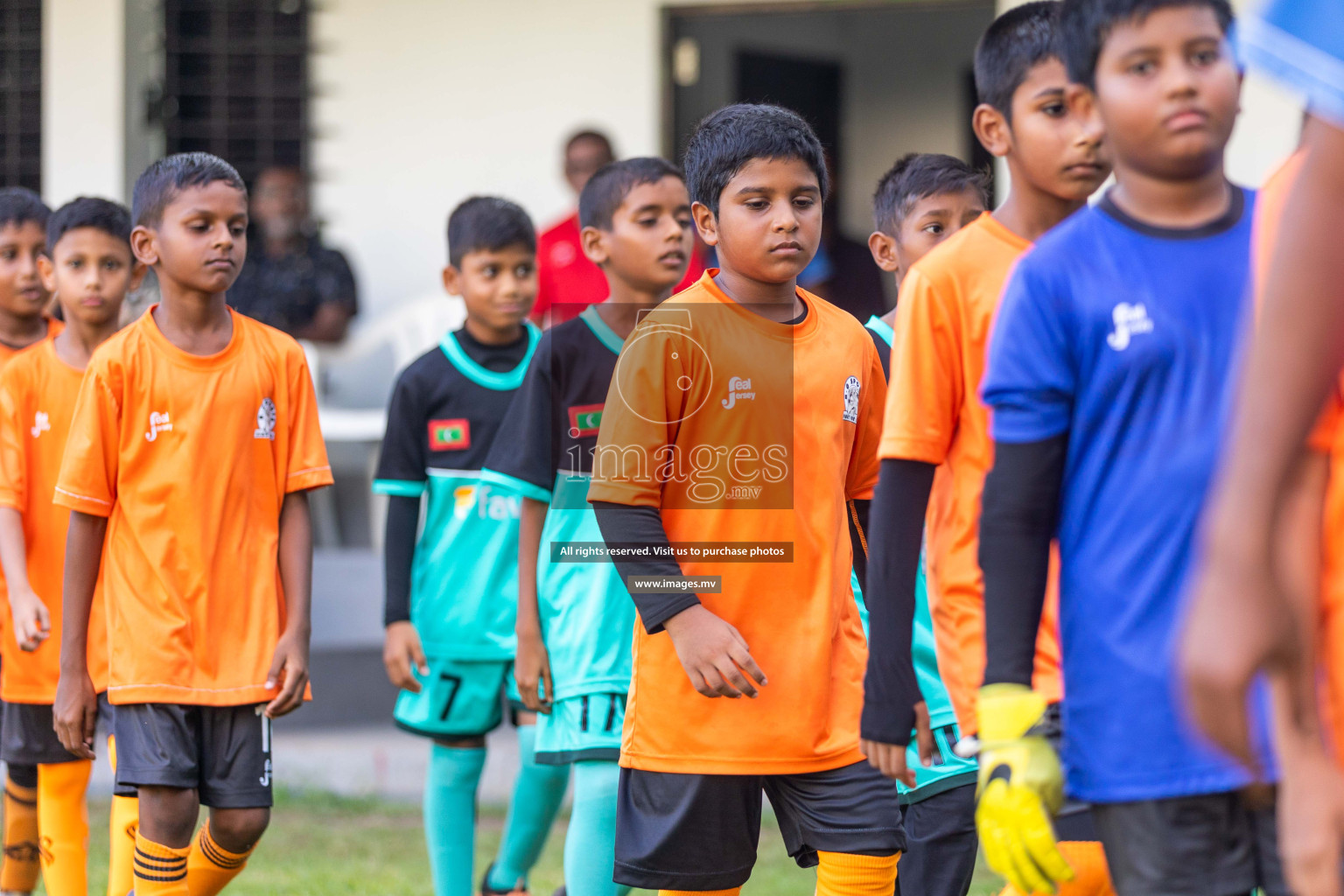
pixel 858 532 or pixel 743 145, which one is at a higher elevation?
pixel 743 145

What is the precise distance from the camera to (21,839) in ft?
13.3

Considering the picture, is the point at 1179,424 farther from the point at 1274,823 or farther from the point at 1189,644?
the point at 1189,644

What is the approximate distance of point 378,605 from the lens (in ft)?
20.7

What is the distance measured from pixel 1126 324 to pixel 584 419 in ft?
5.82

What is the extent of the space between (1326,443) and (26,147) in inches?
272

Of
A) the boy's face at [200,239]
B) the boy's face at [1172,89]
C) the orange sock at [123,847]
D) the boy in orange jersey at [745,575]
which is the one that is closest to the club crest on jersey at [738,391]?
the boy in orange jersey at [745,575]

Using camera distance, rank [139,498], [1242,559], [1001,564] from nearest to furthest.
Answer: [1242,559], [1001,564], [139,498]

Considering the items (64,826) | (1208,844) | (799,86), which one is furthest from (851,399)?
(799,86)

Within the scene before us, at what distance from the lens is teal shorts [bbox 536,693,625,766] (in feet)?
10.7

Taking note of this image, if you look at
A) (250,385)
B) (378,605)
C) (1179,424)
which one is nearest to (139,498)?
(250,385)

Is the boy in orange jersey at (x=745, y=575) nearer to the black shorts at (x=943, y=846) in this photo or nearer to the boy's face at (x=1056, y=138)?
the black shorts at (x=943, y=846)

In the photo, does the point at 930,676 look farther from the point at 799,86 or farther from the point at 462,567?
the point at 799,86

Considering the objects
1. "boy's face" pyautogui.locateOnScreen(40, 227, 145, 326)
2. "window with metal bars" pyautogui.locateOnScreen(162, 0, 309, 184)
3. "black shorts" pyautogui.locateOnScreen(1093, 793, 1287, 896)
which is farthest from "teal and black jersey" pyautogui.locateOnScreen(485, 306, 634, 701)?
"window with metal bars" pyautogui.locateOnScreen(162, 0, 309, 184)

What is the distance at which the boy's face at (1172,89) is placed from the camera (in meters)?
1.75
